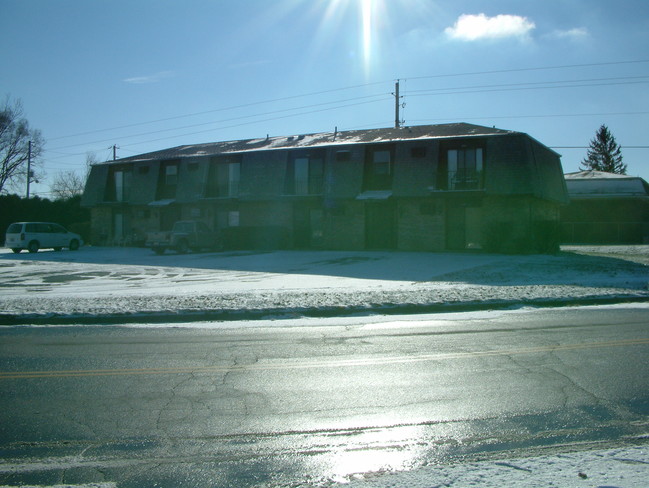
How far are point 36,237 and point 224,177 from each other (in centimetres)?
1155

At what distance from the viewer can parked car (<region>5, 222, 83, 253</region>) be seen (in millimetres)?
32969

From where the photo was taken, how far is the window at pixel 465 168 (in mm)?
30234

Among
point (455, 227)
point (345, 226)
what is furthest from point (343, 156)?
point (455, 227)

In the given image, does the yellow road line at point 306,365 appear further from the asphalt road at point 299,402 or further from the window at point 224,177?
the window at point 224,177

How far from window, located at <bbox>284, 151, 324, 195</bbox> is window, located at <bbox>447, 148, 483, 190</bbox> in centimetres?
751

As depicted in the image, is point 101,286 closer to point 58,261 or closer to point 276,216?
point 58,261

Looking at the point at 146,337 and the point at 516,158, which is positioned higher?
the point at 516,158

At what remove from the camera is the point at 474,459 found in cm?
403

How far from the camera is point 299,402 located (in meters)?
5.36

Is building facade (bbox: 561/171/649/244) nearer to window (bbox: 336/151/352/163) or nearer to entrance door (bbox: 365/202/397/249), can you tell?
entrance door (bbox: 365/202/397/249)

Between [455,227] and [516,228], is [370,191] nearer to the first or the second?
[455,227]

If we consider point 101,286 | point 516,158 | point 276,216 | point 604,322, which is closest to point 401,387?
point 604,322

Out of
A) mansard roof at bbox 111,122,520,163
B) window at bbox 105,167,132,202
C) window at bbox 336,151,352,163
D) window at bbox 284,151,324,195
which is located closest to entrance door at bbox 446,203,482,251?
mansard roof at bbox 111,122,520,163

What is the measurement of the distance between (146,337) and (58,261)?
827 inches
